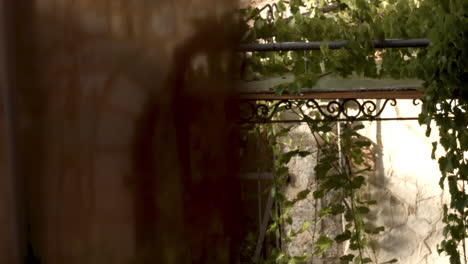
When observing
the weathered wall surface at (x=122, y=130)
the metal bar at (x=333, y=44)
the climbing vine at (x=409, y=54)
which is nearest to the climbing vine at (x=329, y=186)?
the climbing vine at (x=409, y=54)

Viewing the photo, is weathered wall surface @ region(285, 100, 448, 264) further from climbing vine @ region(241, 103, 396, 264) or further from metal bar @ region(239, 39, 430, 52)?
metal bar @ region(239, 39, 430, 52)

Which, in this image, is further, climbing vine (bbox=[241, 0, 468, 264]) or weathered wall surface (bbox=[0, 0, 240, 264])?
climbing vine (bbox=[241, 0, 468, 264])

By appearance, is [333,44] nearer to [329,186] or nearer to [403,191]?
[329,186]

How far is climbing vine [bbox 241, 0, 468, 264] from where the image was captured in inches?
91.7

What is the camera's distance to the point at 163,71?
0.32 meters

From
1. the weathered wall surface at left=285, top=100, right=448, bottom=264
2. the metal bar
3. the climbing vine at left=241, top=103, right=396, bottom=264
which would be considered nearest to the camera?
the metal bar

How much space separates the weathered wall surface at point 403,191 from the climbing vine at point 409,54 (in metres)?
1.67

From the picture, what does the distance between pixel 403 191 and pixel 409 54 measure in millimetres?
2084

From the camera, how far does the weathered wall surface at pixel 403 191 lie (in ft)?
15.3

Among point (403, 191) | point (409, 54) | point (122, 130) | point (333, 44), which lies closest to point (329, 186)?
point (403, 191)

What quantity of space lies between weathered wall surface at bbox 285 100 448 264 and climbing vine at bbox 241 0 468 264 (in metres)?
1.67

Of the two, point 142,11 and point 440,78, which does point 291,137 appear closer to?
point 440,78

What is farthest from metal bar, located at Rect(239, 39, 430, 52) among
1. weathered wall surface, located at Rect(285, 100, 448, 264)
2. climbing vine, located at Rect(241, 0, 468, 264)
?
weathered wall surface, located at Rect(285, 100, 448, 264)

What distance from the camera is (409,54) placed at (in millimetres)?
2729
